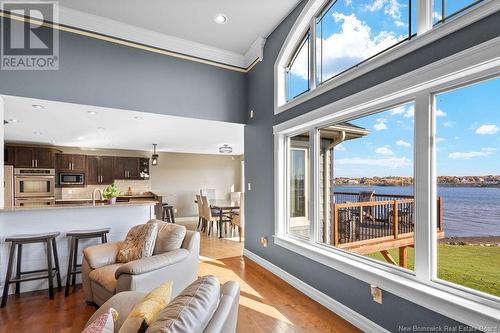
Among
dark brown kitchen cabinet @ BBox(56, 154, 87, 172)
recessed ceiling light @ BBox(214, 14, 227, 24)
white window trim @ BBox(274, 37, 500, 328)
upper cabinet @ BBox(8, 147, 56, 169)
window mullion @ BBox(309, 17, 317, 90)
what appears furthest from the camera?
dark brown kitchen cabinet @ BBox(56, 154, 87, 172)

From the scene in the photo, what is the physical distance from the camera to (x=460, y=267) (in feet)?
6.19

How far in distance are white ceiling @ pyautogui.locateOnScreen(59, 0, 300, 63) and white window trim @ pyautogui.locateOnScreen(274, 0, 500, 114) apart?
0.31m

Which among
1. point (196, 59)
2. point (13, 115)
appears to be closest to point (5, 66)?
point (13, 115)

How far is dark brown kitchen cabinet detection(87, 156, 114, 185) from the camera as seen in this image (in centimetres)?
749

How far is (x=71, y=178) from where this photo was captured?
7.23 metres

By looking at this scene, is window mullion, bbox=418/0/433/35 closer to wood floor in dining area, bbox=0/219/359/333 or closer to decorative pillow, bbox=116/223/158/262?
wood floor in dining area, bbox=0/219/359/333

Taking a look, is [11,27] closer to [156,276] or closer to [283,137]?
[156,276]

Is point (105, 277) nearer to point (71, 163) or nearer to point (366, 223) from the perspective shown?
point (366, 223)

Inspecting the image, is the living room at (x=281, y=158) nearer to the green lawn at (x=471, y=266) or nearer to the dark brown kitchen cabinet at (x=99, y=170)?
the green lawn at (x=471, y=266)

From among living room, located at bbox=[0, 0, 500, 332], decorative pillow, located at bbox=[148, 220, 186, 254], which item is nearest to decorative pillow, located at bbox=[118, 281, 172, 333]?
living room, located at bbox=[0, 0, 500, 332]

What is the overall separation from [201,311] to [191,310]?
0.17 ft

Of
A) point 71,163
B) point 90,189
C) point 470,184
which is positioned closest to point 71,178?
point 71,163

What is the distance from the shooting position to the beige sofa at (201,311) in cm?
100

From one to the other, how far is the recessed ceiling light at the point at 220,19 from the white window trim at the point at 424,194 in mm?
1890
